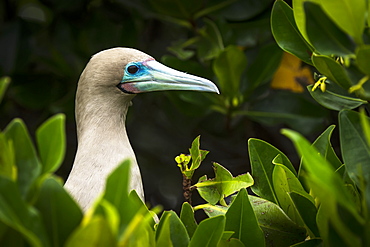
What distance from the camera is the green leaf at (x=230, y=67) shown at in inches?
87.2

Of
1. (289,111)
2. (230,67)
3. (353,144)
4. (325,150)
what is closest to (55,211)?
(353,144)

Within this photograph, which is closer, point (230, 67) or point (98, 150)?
point (98, 150)

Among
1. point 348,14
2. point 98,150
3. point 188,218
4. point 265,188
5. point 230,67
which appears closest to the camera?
point 348,14

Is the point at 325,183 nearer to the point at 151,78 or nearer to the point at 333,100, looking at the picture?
the point at 333,100

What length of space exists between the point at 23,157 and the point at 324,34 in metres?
0.50

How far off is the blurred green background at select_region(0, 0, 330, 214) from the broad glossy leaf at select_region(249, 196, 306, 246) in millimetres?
1024

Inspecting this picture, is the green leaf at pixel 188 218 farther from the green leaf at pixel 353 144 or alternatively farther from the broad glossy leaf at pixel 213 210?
the green leaf at pixel 353 144

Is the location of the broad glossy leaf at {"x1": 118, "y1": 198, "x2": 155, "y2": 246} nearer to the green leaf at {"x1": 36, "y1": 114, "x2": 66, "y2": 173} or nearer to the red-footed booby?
the green leaf at {"x1": 36, "y1": 114, "x2": 66, "y2": 173}

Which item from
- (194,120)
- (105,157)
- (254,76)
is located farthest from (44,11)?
(105,157)

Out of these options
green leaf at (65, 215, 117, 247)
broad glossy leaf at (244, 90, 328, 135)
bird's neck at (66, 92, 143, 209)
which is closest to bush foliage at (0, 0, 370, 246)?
green leaf at (65, 215, 117, 247)

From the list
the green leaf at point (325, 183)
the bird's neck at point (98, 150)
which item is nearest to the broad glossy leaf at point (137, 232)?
the green leaf at point (325, 183)

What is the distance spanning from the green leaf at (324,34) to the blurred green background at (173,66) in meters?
1.14

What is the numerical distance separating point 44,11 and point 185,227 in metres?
2.01

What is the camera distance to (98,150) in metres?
1.74
